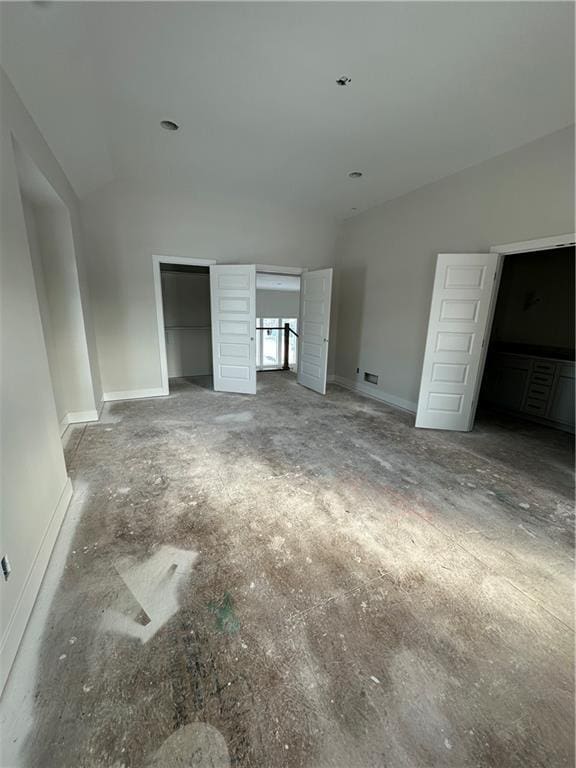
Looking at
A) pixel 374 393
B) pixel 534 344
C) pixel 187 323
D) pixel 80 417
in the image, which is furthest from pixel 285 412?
pixel 534 344

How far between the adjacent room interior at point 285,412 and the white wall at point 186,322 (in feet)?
4.50

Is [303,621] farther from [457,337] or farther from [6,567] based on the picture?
[457,337]

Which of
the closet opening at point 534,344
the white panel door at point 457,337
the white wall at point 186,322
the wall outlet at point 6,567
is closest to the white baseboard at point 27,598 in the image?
the wall outlet at point 6,567

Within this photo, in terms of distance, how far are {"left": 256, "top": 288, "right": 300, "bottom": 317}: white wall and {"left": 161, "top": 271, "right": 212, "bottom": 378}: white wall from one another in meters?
4.93

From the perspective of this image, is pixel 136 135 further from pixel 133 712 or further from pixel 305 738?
pixel 305 738

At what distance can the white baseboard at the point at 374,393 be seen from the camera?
429 cm

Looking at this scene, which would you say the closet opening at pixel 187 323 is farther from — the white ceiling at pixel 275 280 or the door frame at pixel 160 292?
the white ceiling at pixel 275 280

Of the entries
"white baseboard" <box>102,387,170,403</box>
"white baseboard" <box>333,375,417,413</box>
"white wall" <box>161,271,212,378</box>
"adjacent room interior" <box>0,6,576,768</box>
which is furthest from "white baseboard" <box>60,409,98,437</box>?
"white baseboard" <box>333,375,417,413</box>

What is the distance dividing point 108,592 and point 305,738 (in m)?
1.09

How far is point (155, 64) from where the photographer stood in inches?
79.7

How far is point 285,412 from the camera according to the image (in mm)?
4094

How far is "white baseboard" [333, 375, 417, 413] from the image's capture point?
14.1ft

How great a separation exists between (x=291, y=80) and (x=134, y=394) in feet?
13.4

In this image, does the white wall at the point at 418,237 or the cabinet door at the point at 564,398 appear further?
the cabinet door at the point at 564,398
